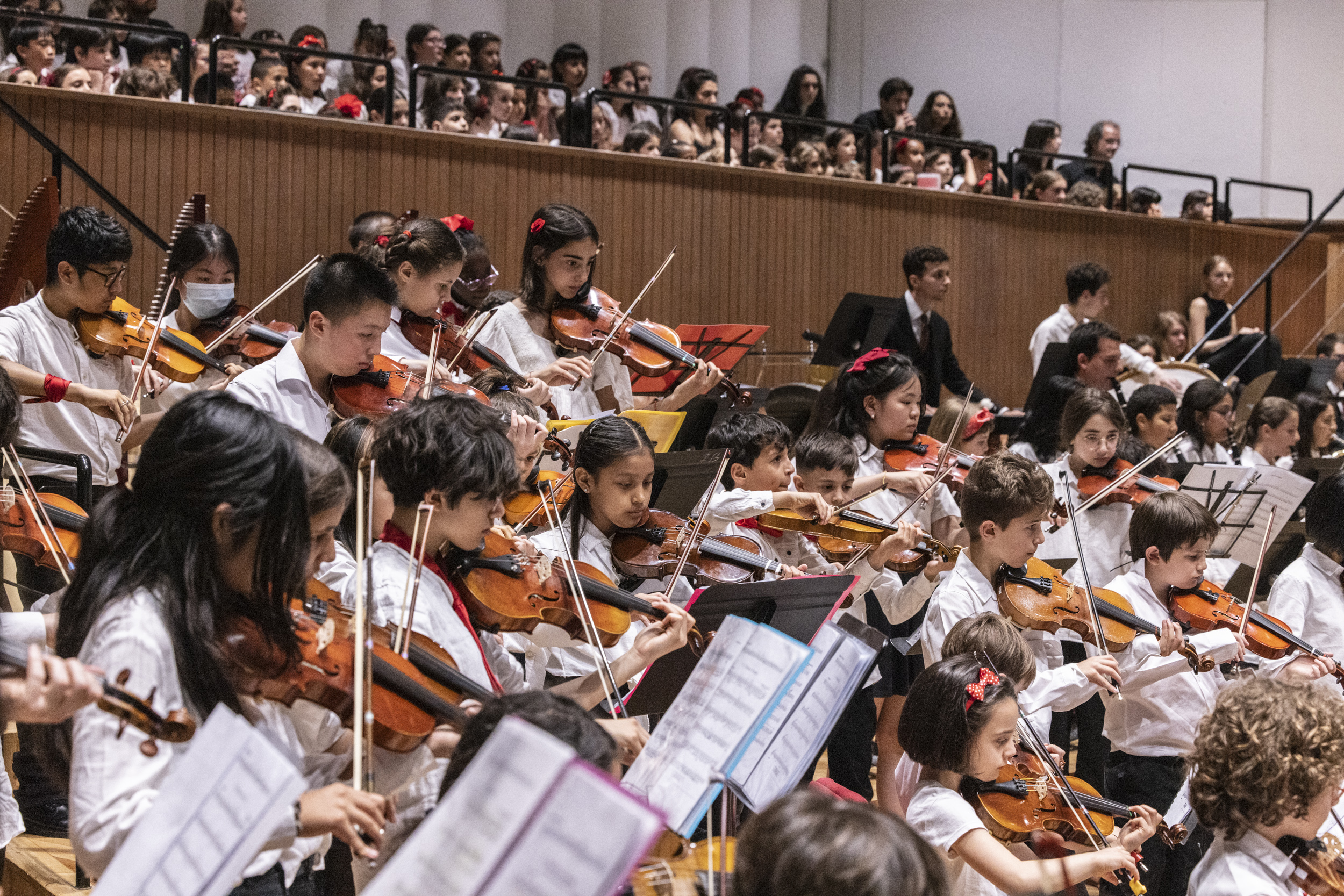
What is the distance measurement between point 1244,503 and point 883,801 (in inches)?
66.9

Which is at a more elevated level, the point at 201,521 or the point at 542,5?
the point at 542,5

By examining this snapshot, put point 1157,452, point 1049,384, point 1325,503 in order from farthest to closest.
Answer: point 1049,384, point 1157,452, point 1325,503

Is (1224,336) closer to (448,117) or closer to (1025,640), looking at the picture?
(448,117)

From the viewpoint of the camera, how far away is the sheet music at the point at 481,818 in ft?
3.51

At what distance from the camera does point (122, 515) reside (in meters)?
1.71

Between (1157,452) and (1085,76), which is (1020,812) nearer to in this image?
(1157,452)

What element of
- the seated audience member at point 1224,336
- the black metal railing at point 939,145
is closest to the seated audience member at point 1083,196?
the black metal railing at point 939,145

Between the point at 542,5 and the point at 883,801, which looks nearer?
the point at 883,801

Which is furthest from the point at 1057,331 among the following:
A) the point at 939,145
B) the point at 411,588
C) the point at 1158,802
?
the point at 411,588

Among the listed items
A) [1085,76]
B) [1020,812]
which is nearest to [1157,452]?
[1020,812]

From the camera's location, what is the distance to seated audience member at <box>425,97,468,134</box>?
681cm

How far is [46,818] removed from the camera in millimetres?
3193

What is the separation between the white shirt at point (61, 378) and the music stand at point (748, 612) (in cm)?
182

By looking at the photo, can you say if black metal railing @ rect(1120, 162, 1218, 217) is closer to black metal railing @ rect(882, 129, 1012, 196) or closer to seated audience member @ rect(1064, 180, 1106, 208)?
seated audience member @ rect(1064, 180, 1106, 208)
